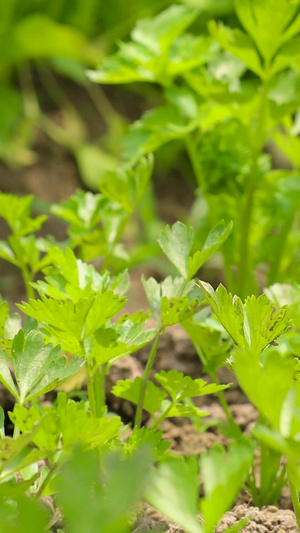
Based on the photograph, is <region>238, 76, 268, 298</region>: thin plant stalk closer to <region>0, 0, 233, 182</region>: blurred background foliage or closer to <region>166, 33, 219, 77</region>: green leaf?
<region>166, 33, 219, 77</region>: green leaf

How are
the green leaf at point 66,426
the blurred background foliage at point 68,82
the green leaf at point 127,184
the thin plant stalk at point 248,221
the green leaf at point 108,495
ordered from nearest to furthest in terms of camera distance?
the green leaf at point 108,495
the green leaf at point 66,426
the green leaf at point 127,184
the thin plant stalk at point 248,221
the blurred background foliage at point 68,82

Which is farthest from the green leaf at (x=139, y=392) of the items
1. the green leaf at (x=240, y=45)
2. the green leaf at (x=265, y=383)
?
the green leaf at (x=240, y=45)

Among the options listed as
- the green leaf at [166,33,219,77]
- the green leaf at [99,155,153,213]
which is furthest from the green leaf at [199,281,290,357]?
the green leaf at [166,33,219,77]

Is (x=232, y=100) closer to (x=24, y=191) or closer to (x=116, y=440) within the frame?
(x=116, y=440)

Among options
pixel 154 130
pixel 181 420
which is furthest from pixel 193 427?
pixel 154 130

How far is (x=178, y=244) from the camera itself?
74cm

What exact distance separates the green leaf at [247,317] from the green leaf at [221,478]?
Answer: 0.13 m

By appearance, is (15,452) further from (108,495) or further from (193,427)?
(193,427)

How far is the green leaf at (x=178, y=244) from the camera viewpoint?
729mm

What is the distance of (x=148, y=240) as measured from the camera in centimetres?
197

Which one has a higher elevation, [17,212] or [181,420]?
[17,212]

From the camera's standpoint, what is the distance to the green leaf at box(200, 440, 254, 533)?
49 centimetres

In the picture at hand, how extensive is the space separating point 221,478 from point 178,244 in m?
0.29

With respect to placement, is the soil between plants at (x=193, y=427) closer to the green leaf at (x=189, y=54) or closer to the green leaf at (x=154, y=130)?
the green leaf at (x=154, y=130)
